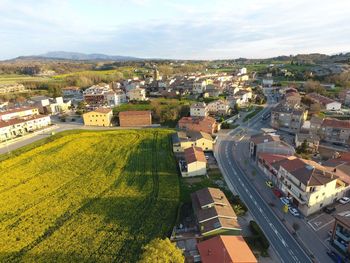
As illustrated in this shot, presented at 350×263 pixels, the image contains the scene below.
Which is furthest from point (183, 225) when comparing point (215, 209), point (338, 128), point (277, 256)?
point (338, 128)

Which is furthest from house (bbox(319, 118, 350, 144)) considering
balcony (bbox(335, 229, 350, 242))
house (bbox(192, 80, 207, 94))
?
house (bbox(192, 80, 207, 94))

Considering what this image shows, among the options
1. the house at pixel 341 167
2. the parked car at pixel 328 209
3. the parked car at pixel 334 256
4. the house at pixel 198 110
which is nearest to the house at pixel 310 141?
the house at pixel 341 167

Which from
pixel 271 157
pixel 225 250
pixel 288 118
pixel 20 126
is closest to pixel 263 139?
pixel 271 157

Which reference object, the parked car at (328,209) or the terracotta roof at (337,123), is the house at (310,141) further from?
the parked car at (328,209)

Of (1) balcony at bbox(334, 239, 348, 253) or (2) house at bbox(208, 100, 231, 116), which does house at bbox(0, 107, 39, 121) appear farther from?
(1) balcony at bbox(334, 239, 348, 253)

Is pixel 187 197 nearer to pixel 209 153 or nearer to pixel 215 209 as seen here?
pixel 215 209

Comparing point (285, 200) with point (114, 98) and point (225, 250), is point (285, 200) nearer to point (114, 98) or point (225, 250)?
point (225, 250)
